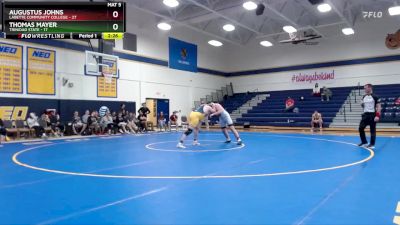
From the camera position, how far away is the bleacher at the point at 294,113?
2086 cm

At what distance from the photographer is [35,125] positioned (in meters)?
14.6

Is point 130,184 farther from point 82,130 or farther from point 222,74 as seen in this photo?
point 222,74

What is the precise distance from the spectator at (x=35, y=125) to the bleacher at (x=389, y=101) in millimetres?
17524

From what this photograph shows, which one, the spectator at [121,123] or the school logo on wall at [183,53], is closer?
the spectator at [121,123]

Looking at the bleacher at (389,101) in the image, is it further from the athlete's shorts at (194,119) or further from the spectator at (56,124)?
the spectator at (56,124)

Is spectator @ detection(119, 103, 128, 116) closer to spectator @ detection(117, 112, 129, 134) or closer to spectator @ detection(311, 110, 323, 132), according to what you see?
spectator @ detection(117, 112, 129, 134)

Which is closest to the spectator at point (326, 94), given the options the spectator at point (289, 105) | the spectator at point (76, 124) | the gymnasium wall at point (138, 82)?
the spectator at point (289, 105)

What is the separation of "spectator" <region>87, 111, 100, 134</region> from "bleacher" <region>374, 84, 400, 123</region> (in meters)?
15.3

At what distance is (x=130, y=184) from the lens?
16.2 feet

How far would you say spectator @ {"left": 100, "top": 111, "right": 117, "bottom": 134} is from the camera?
17033 mm

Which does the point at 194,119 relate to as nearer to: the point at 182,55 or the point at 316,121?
the point at 316,121
